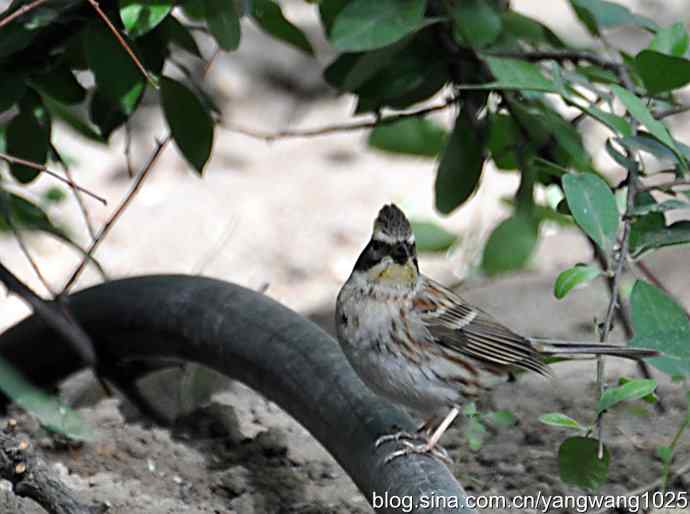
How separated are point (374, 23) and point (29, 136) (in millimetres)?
1155

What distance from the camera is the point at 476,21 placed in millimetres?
3807

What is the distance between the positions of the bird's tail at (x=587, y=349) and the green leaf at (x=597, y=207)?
0.84 feet

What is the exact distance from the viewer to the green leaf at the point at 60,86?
12.0 feet

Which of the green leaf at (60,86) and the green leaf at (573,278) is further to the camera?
the green leaf at (60,86)

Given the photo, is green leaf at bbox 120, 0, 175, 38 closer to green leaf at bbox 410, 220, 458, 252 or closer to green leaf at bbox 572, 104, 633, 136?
green leaf at bbox 572, 104, 633, 136

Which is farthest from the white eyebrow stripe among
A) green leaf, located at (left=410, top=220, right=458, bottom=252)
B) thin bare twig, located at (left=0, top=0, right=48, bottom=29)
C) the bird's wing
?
green leaf, located at (left=410, top=220, right=458, bottom=252)

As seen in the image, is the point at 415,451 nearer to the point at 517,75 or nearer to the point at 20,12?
the point at 517,75

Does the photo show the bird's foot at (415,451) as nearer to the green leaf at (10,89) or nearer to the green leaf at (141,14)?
the green leaf at (141,14)

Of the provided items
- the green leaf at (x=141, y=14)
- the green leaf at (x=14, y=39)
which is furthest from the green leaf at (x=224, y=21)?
the green leaf at (x=14, y=39)

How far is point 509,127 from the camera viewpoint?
4.34 m

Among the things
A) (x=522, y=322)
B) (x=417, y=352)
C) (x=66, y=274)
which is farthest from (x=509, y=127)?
(x=66, y=274)

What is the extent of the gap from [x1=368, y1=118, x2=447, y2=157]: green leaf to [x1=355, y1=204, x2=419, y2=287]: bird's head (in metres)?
1.47

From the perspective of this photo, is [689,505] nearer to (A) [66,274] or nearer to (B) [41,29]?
(B) [41,29]

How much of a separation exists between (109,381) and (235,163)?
4.98 m
